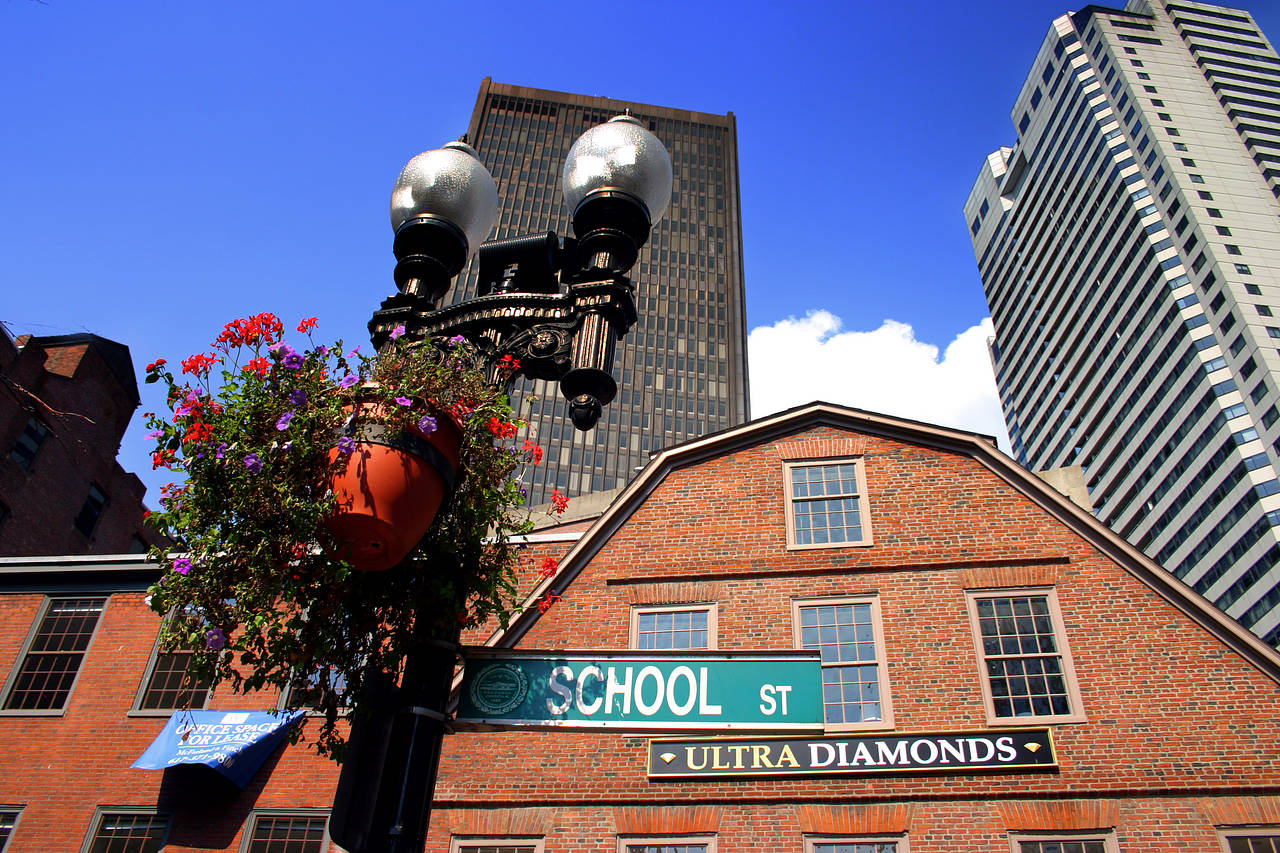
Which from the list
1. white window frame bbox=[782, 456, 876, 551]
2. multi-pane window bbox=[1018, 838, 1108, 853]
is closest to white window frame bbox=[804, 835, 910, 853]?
multi-pane window bbox=[1018, 838, 1108, 853]

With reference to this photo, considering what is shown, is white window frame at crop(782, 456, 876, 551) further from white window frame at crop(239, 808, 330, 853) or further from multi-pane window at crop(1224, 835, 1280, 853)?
white window frame at crop(239, 808, 330, 853)

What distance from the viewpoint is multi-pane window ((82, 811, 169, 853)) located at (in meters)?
13.9

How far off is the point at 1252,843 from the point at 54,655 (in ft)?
65.2

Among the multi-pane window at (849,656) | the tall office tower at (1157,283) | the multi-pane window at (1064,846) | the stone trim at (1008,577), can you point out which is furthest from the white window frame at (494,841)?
the tall office tower at (1157,283)

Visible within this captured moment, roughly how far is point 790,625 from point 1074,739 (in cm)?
406

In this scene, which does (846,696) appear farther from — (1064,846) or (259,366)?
(259,366)

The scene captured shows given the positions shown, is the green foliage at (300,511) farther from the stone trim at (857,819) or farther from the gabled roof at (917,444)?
the stone trim at (857,819)

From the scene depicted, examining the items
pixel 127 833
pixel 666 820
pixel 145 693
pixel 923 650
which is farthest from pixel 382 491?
pixel 145 693

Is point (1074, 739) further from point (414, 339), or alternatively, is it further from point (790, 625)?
point (414, 339)

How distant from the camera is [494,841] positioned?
11.6 meters

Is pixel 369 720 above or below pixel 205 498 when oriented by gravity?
below

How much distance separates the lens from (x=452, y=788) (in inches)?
470

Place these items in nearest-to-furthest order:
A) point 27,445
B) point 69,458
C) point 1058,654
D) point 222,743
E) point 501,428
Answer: point 501,428
point 1058,654
point 222,743
point 27,445
point 69,458

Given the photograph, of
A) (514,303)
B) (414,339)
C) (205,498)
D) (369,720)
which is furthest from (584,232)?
(369,720)
